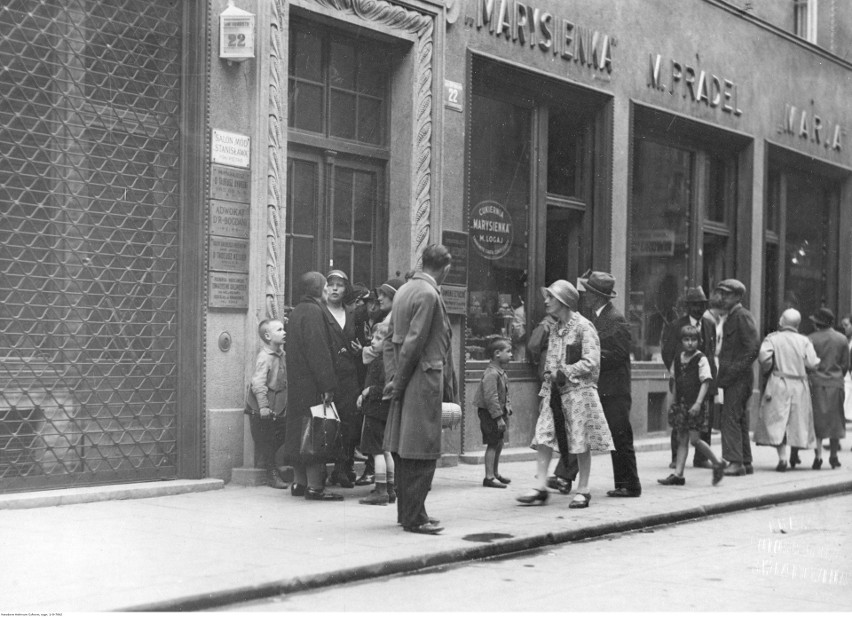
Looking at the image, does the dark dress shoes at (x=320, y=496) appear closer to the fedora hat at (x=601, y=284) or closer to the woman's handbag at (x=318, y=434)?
the woman's handbag at (x=318, y=434)

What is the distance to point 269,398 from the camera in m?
10.4

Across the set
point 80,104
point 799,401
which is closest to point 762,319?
point 799,401

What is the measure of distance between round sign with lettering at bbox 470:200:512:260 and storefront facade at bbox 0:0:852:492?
0.12ft

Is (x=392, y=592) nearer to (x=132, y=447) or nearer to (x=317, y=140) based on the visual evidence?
(x=132, y=447)

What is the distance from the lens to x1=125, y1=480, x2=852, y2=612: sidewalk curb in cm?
617

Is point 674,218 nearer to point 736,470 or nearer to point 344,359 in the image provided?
point 736,470

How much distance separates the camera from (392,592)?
6641 millimetres

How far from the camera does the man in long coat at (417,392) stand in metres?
8.27

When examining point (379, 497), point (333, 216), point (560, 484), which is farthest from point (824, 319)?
point (379, 497)

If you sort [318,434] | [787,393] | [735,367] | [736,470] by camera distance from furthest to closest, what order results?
[787,393] → [736,470] → [735,367] → [318,434]

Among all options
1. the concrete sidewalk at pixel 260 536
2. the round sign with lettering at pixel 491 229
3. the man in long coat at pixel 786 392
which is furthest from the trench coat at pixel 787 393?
the round sign with lettering at pixel 491 229

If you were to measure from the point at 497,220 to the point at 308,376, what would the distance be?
4.77 metres

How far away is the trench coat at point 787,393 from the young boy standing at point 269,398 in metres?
5.73

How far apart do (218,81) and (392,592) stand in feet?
17.8
